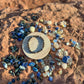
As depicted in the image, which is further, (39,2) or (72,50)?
(39,2)

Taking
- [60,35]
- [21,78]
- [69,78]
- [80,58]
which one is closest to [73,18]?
[60,35]

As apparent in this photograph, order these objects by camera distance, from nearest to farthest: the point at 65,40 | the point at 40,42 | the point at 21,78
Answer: the point at 21,78, the point at 40,42, the point at 65,40

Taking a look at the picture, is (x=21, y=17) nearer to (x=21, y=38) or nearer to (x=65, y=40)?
(x=21, y=38)

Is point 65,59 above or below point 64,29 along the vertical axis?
below

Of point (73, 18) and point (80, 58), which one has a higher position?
point (73, 18)

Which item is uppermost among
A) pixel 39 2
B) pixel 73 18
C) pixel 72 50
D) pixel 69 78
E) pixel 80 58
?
pixel 39 2

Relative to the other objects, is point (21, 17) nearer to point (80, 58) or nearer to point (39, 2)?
point (39, 2)

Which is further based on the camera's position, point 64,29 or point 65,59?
point 64,29

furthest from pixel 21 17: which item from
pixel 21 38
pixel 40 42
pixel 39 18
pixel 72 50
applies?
pixel 72 50

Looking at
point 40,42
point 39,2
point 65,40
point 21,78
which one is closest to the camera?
point 21,78
